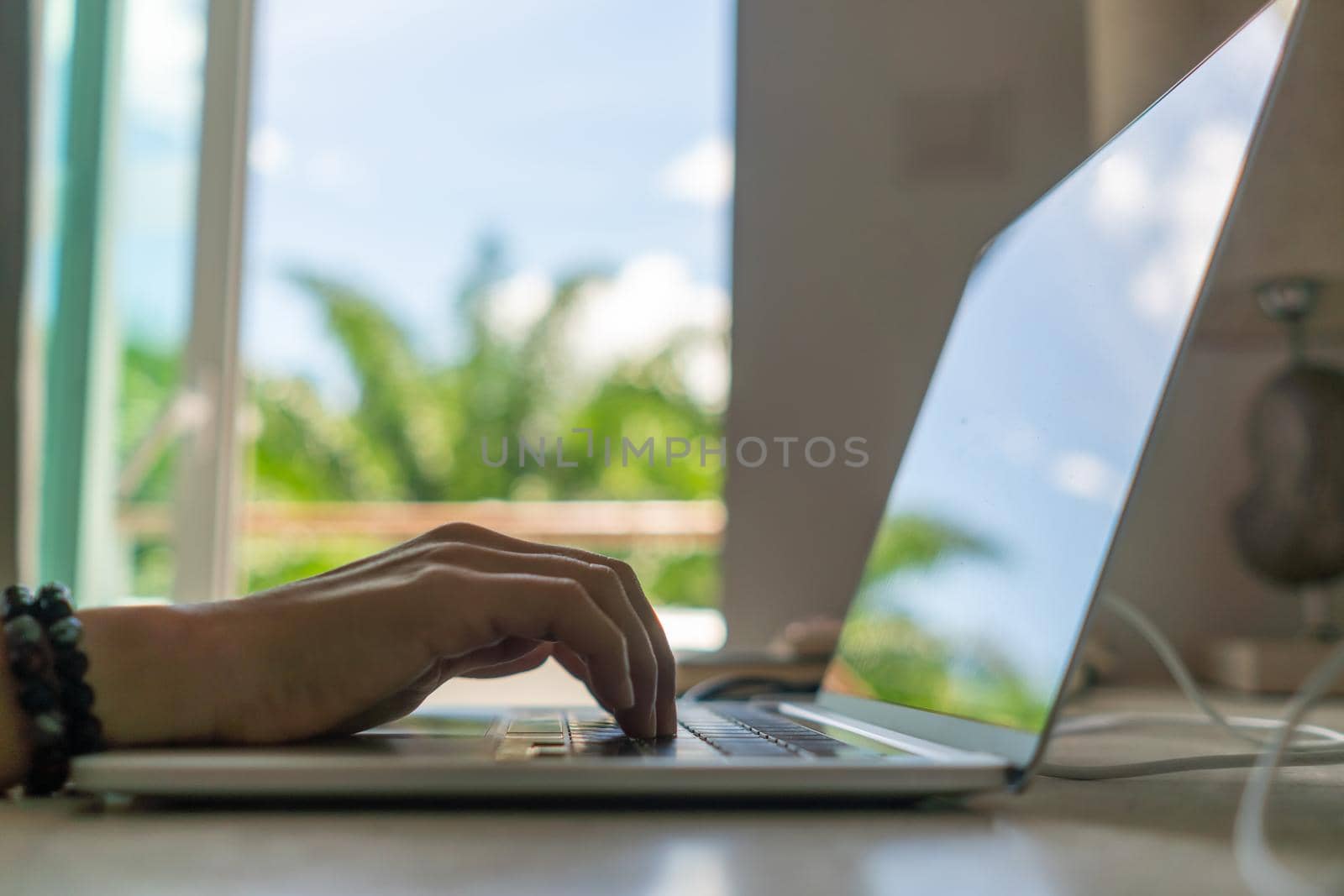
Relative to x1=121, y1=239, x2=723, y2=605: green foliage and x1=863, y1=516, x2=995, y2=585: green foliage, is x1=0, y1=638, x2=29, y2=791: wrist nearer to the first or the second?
x1=863, y1=516, x2=995, y2=585: green foliage

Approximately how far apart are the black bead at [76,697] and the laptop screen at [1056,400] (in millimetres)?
406

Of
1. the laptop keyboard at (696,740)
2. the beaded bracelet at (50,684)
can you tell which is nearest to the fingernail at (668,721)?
the laptop keyboard at (696,740)

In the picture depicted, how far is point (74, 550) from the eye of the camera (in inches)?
79.4

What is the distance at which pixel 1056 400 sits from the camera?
0.55 meters

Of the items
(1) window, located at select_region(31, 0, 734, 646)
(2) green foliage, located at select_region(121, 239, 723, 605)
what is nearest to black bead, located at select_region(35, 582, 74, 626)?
(1) window, located at select_region(31, 0, 734, 646)

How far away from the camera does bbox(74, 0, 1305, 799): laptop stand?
399mm

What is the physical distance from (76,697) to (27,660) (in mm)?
28

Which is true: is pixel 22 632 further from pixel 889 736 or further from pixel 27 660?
pixel 889 736

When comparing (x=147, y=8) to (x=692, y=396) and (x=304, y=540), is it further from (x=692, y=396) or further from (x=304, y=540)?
(x=692, y=396)

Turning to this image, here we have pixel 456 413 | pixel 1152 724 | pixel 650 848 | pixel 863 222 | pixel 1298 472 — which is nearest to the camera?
pixel 650 848

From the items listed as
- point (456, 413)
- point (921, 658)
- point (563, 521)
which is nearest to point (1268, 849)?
point (921, 658)

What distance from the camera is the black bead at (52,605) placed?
479mm

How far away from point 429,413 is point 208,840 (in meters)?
7.04

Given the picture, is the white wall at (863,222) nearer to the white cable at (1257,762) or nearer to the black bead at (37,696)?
the white cable at (1257,762)
